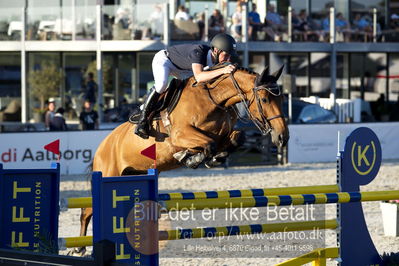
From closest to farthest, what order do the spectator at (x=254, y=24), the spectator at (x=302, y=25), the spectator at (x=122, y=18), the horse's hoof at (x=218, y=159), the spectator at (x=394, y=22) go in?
the horse's hoof at (x=218, y=159) < the spectator at (x=122, y=18) < the spectator at (x=254, y=24) < the spectator at (x=302, y=25) < the spectator at (x=394, y=22)

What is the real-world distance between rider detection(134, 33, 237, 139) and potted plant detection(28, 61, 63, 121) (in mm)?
15342

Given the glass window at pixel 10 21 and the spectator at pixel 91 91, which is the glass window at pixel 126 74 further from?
the glass window at pixel 10 21

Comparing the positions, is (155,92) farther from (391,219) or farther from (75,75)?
(75,75)

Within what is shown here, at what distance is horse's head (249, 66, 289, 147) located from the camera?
7023mm

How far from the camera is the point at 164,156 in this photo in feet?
25.2

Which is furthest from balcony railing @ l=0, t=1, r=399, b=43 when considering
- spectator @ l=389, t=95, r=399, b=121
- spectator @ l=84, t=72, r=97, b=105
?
spectator @ l=389, t=95, r=399, b=121

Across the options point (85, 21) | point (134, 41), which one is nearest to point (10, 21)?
point (85, 21)

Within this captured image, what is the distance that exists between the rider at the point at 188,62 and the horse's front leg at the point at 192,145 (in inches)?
16.0

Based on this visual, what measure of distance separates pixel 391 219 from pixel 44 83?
50.2 ft

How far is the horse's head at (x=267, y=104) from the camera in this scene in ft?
23.0

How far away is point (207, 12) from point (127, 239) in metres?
17.6

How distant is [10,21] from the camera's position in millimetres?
21531

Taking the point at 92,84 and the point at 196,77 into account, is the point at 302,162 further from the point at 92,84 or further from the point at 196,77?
the point at 196,77

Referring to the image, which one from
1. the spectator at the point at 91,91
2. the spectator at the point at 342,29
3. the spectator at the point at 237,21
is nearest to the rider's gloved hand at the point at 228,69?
the spectator at the point at 91,91
